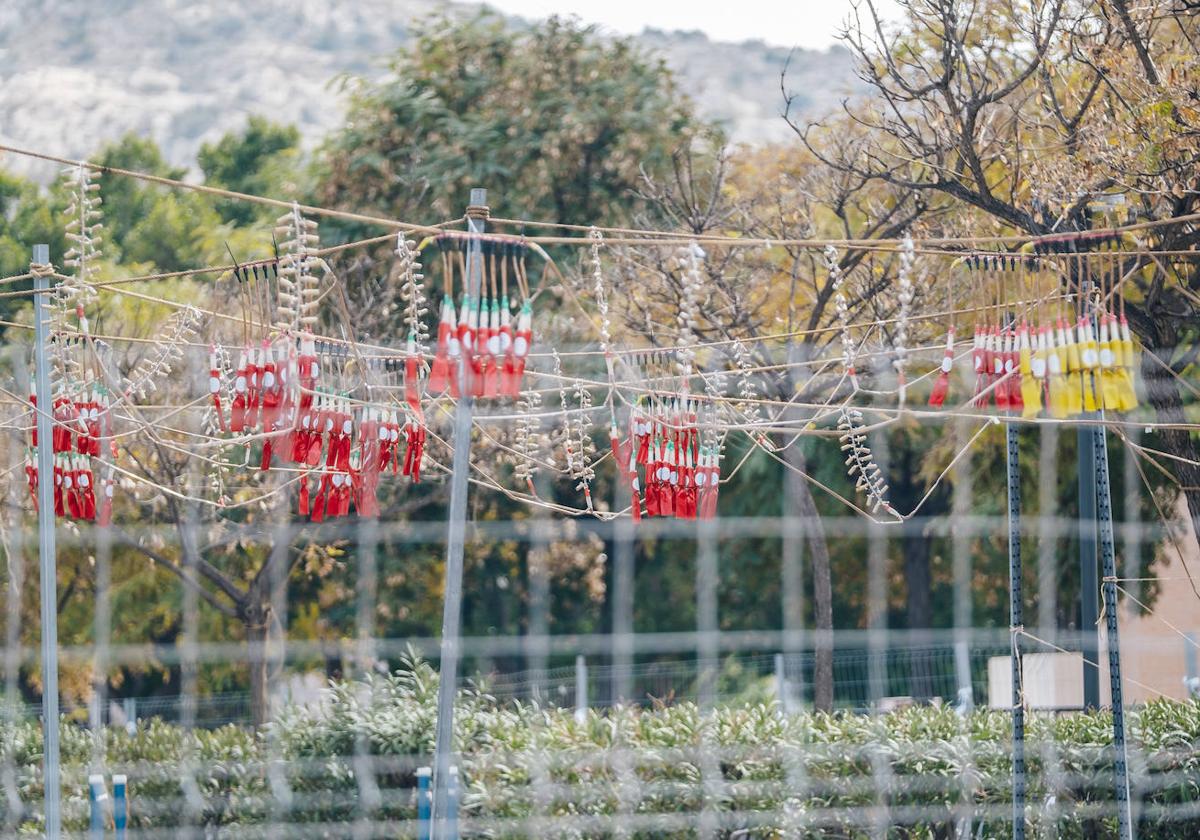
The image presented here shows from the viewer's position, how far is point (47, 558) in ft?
17.1

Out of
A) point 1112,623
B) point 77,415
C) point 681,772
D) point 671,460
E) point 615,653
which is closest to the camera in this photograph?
point 671,460

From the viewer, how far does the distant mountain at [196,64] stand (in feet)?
305

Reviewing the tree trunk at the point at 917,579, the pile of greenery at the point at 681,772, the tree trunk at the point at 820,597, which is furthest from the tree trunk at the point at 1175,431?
the tree trunk at the point at 917,579

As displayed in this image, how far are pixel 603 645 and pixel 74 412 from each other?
9.54 m

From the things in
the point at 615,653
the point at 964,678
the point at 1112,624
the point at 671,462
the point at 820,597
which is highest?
the point at 671,462

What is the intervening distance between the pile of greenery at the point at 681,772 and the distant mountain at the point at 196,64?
8289 cm

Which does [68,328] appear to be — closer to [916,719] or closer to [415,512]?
[916,719]

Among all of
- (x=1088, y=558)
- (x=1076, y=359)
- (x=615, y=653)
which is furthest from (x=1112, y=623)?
(x=615, y=653)

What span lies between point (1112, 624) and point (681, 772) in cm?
221

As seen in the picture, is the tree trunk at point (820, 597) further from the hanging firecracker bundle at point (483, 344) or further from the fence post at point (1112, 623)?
the hanging firecracker bundle at point (483, 344)

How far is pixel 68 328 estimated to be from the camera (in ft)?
17.6

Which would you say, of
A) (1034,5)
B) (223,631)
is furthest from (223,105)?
(1034,5)

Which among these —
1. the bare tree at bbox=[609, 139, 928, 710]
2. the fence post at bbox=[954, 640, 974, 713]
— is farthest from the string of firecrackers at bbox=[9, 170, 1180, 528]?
the fence post at bbox=[954, 640, 974, 713]

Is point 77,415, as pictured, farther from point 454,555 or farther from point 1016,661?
point 1016,661
